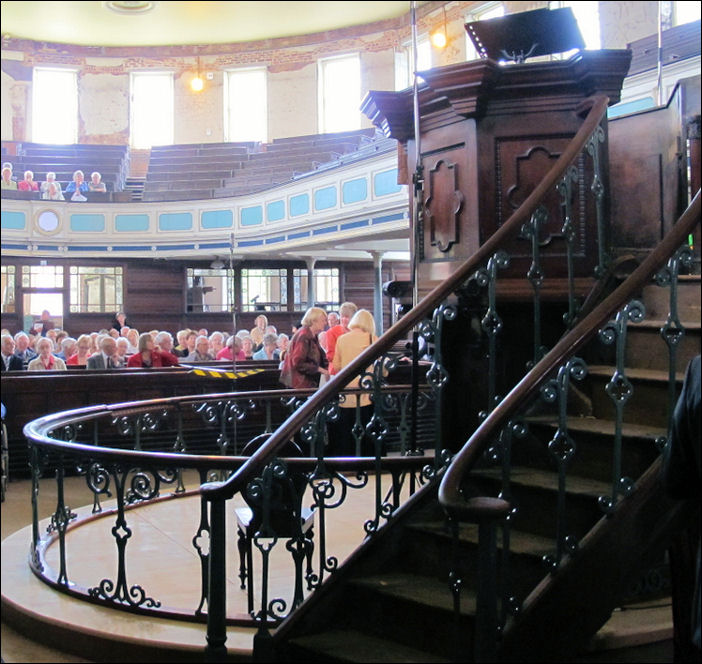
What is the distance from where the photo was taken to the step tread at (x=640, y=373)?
2867 mm

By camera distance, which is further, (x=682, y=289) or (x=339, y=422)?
(x=339, y=422)

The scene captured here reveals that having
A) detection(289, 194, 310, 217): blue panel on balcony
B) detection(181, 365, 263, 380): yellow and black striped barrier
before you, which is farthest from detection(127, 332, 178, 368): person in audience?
detection(289, 194, 310, 217): blue panel on balcony

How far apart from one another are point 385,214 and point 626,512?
812 centimetres

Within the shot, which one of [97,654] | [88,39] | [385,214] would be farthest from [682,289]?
[385,214]

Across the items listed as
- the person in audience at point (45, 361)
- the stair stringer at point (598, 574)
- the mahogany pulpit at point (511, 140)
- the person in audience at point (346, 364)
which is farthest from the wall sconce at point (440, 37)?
the person in audience at point (45, 361)

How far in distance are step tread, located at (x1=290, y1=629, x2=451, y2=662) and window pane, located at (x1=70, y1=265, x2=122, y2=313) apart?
13.0 m

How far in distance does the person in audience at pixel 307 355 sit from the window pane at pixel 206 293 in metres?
9.33

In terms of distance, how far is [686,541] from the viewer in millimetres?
2197

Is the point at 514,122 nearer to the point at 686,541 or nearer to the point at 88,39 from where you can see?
the point at 686,541

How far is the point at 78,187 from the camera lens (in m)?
14.5

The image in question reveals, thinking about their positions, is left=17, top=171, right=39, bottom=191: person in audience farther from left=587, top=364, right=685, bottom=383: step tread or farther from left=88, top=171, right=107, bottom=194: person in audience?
left=587, top=364, right=685, bottom=383: step tread

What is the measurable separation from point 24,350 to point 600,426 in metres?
6.65

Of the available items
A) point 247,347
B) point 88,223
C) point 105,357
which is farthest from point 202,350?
point 88,223

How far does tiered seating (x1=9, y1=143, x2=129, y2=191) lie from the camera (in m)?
13.7
